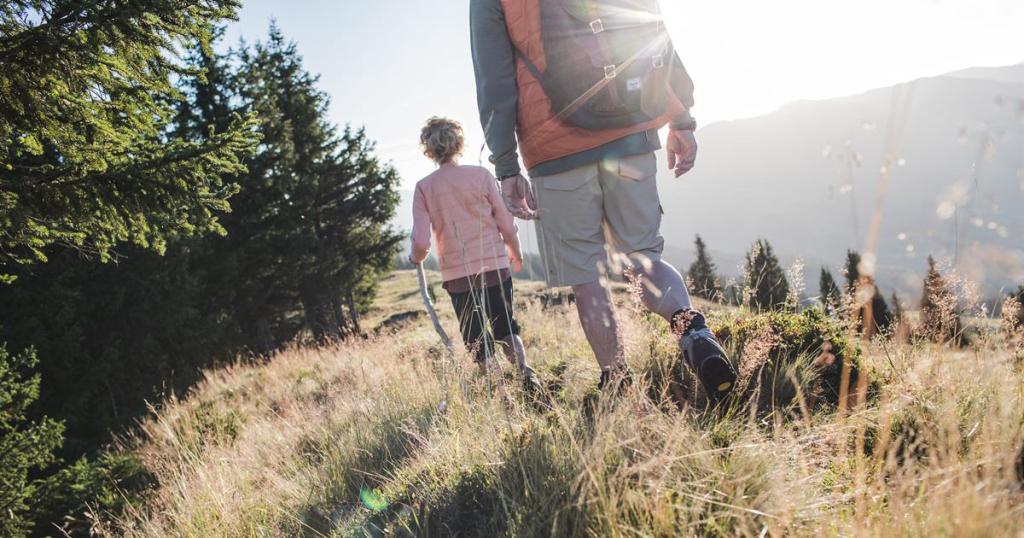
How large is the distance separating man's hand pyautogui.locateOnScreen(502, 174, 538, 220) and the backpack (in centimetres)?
33

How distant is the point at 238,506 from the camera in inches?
94.0

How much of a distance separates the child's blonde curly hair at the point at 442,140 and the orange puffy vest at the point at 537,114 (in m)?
1.27

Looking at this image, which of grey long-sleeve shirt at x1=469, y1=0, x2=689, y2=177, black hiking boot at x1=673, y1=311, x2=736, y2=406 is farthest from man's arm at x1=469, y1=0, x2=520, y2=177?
black hiking boot at x1=673, y1=311, x2=736, y2=406

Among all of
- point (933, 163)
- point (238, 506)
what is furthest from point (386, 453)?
point (933, 163)

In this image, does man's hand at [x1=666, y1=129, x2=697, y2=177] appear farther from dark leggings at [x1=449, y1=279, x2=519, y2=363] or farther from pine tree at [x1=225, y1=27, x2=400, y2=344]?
pine tree at [x1=225, y1=27, x2=400, y2=344]

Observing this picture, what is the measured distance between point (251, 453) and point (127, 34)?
257cm

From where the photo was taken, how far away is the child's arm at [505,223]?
3533mm

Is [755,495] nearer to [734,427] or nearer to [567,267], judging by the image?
[734,427]

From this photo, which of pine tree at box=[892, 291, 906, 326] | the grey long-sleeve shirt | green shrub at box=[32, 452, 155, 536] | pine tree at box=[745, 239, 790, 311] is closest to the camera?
the grey long-sleeve shirt

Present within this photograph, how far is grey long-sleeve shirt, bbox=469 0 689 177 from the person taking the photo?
2.28 metres

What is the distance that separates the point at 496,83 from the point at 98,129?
2.39 meters

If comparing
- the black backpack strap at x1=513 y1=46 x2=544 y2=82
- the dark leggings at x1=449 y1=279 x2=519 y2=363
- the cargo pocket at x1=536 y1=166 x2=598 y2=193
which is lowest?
the dark leggings at x1=449 y1=279 x2=519 y2=363

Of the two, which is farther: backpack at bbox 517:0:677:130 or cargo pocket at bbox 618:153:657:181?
cargo pocket at bbox 618:153:657:181

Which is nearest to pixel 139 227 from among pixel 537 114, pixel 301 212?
pixel 537 114
